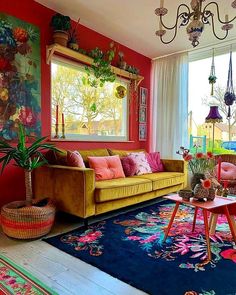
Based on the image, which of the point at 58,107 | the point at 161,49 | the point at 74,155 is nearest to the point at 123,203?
the point at 74,155

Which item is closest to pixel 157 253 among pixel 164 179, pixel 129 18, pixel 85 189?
pixel 85 189

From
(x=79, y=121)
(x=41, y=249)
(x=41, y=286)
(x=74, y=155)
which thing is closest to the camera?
(x=41, y=286)

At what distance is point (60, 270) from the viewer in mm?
Result: 1701

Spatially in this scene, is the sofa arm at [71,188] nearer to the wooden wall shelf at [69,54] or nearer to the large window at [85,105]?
the large window at [85,105]

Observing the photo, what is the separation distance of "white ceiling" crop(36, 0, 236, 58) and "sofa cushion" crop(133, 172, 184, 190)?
221 cm

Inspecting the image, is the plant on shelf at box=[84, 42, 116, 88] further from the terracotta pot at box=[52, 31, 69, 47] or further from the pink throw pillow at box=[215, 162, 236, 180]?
the pink throw pillow at box=[215, 162, 236, 180]

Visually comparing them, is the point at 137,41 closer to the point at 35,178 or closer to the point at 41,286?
the point at 35,178

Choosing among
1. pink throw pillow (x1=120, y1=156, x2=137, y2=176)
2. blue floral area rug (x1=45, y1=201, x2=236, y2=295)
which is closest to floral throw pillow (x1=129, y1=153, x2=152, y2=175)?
pink throw pillow (x1=120, y1=156, x2=137, y2=176)

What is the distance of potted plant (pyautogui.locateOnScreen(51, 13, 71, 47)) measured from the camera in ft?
9.99

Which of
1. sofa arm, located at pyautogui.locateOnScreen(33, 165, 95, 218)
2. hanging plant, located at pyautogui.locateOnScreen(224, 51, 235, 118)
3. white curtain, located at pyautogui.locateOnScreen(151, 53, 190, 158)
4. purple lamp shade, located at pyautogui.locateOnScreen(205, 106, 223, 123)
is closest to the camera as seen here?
sofa arm, located at pyautogui.locateOnScreen(33, 165, 95, 218)

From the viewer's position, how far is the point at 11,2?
2.79m

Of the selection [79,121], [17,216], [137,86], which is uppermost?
[137,86]

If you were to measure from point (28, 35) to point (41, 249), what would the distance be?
245 cm

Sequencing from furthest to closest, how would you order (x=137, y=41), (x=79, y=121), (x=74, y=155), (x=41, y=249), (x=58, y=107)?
(x=137, y=41) < (x=79, y=121) < (x=58, y=107) < (x=74, y=155) < (x=41, y=249)
